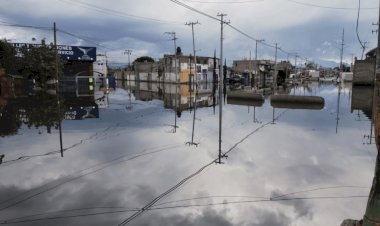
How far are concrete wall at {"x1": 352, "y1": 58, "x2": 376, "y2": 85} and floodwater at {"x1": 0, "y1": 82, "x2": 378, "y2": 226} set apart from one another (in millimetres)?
47808

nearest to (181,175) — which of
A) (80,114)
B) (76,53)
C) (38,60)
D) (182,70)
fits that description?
(80,114)

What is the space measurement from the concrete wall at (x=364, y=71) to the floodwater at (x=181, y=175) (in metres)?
47.8

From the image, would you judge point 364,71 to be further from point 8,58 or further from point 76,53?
point 8,58

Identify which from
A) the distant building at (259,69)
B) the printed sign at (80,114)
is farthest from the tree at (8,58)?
the distant building at (259,69)

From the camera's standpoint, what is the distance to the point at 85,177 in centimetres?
1035

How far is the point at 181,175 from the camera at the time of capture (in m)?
10.7

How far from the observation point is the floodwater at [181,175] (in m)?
7.71

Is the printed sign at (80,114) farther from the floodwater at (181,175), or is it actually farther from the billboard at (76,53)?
the billboard at (76,53)

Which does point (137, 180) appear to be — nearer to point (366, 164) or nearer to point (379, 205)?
point (379, 205)

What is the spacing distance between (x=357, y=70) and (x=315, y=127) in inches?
1980

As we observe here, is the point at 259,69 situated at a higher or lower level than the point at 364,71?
higher

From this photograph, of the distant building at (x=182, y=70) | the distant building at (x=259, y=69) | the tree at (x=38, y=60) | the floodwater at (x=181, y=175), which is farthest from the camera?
the distant building at (x=259, y=69)

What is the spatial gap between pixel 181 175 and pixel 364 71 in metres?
63.2

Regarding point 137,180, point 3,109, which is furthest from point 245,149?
Answer: point 3,109
